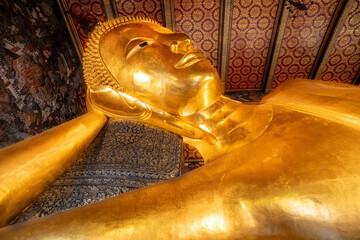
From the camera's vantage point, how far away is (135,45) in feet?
4.59

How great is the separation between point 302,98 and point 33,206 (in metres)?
1.68

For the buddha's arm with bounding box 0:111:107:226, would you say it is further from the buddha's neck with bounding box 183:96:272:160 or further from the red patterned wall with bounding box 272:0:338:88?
the red patterned wall with bounding box 272:0:338:88

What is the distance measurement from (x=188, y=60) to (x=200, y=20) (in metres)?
2.47

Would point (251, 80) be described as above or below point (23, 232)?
below

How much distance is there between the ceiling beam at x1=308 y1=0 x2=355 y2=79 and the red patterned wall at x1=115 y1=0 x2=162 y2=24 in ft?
9.39

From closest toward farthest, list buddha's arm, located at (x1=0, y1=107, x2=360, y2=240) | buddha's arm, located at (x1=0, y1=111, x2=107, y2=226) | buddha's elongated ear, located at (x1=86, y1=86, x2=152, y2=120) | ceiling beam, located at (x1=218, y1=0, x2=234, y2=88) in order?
buddha's arm, located at (x1=0, y1=107, x2=360, y2=240)
buddha's arm, located at (x1=0, y1=111, x2=107, y2=226)
buddha's elongated ear, located at (x1=86, y1=86, x2=152, y2=120)
ceiling beam, located at (x1=218, y1=0, x2=234, y2=88)

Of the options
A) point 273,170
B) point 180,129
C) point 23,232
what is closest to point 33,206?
point 23,232

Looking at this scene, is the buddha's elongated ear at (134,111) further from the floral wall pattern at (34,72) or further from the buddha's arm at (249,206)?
the floral wall pattern at (34,72)

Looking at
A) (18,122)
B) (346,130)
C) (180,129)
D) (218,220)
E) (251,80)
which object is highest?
(346,130)

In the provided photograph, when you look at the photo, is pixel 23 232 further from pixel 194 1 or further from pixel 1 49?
pixel 194 1

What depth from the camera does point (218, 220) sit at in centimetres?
79

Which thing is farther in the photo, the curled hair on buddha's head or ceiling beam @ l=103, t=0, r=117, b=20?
ceiling beam @ l=103, t=0, r=117, b=20

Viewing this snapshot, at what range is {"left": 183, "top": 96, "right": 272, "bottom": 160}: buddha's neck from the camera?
1.36 meters

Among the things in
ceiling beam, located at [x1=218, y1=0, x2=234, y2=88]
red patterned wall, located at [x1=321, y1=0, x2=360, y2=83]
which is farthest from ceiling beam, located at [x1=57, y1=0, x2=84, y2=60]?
red patterned wall, located at [x1=321, y1=0, x2=360, y2=83]
